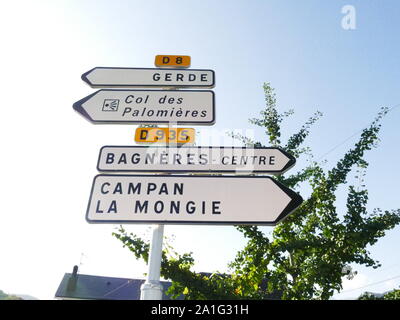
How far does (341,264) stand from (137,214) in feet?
26.4

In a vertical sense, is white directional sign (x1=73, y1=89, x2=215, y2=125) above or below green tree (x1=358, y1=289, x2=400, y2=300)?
above

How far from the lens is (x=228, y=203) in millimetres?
2238

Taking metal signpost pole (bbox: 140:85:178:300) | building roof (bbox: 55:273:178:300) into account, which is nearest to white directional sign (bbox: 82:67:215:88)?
metal signpost pole (bbox: 140:85:178:300)

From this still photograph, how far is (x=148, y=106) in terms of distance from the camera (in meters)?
2.75

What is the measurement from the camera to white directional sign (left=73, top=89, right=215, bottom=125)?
106 inches

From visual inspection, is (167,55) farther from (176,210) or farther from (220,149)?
(176,210)

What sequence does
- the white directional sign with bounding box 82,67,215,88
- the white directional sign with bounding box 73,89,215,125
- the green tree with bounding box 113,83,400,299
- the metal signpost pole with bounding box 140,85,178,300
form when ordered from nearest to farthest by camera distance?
the metal signpost pole with bounding box 140,85,178,300
the white directional sign with bounding box 73,89,215,125
the white directional sign with bounding box 82,67,215,88
the green tree with bounding box 113,83,400,299

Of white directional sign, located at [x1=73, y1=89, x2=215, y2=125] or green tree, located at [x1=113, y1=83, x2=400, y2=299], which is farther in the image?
green tree, located at [x1=113, y1=83, x2=400, y2=299]

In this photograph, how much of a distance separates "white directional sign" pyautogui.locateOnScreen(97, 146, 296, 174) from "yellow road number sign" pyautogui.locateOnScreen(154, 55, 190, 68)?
3.47ft

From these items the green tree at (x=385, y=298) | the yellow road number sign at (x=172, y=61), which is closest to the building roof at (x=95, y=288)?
the green tree at (x=385, y=298)

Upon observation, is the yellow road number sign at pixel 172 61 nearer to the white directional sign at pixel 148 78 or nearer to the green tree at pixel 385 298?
the white directional sign at pixel 148 78

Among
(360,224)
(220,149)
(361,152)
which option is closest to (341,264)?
(360,224)

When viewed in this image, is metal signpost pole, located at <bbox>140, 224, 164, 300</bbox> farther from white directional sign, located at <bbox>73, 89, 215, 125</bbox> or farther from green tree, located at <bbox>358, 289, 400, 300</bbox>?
green tree, located at <bbox>358, 289, 400, 300</bbox>

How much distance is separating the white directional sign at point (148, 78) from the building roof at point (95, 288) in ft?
130
